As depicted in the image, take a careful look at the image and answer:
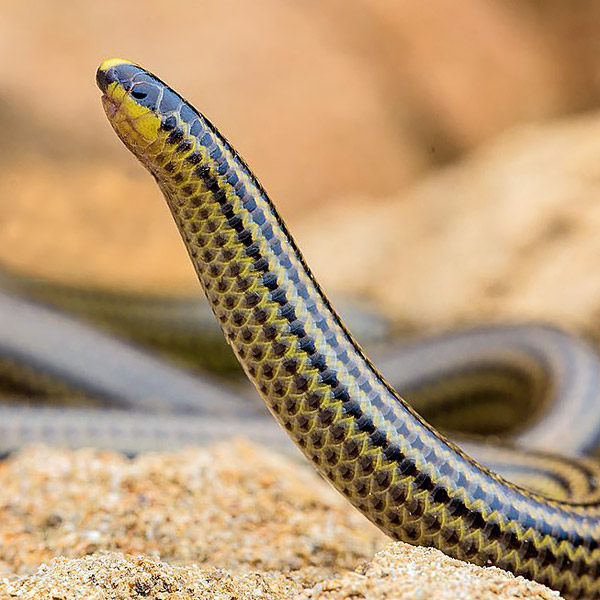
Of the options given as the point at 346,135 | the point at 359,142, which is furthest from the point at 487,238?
the point at 346,135

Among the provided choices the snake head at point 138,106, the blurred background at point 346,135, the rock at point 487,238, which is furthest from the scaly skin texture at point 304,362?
the blurred background at point 346,135

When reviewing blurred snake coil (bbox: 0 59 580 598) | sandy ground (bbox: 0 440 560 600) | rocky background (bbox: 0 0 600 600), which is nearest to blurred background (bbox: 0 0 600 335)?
rocky background (bbox: 0 0 600 600)

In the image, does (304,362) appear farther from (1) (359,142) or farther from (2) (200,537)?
(1) (359,142)

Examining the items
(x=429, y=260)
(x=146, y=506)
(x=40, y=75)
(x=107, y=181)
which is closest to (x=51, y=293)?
(x=107, y=181)

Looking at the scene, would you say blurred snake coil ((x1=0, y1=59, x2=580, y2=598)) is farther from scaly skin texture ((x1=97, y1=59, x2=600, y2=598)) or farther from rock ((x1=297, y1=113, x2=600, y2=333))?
rock ((x1=297, y1=113, x2=600, y2=333))

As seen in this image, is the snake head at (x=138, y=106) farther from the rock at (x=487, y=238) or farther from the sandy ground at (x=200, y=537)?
the rock at (x=487, y=238)

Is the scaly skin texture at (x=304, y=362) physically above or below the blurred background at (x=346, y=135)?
below

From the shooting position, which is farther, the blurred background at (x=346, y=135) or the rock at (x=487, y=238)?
the blurred background at (x=346, y=135)
